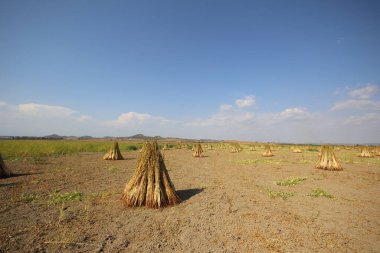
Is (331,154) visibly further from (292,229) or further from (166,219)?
(166,219)

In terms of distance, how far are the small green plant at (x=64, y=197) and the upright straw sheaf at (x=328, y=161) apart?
16174mm

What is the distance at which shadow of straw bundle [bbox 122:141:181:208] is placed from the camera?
7477 millimetres

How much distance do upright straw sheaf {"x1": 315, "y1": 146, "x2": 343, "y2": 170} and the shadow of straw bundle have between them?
1382cm

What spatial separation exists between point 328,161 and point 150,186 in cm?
1495

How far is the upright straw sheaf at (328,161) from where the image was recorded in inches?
679

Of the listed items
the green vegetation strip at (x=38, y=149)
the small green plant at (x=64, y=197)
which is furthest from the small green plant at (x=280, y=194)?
the green vegetation strip at (x=38, y=149)

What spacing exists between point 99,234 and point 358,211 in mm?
7594

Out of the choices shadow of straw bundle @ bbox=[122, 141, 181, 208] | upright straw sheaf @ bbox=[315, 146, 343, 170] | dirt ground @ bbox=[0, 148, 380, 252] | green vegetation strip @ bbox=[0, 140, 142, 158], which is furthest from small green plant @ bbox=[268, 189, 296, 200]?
green vegetation strip @ bbox=[0, 140, 142, 158]

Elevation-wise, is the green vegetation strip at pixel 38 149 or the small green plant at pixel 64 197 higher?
the green vegetation strip at pixel 38 149

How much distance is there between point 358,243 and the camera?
5.15 meters

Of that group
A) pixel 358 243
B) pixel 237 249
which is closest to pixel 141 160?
pixel 237 249

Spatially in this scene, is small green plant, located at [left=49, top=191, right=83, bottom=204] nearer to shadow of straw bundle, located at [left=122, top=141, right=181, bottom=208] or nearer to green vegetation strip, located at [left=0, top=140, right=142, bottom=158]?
shadow of straw bundle, located at [left=122, top=141, right=181, bottom=208]

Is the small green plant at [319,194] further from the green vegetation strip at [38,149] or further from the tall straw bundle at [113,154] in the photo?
the green vegetation strip at [38,149]

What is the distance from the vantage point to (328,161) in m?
17.4
